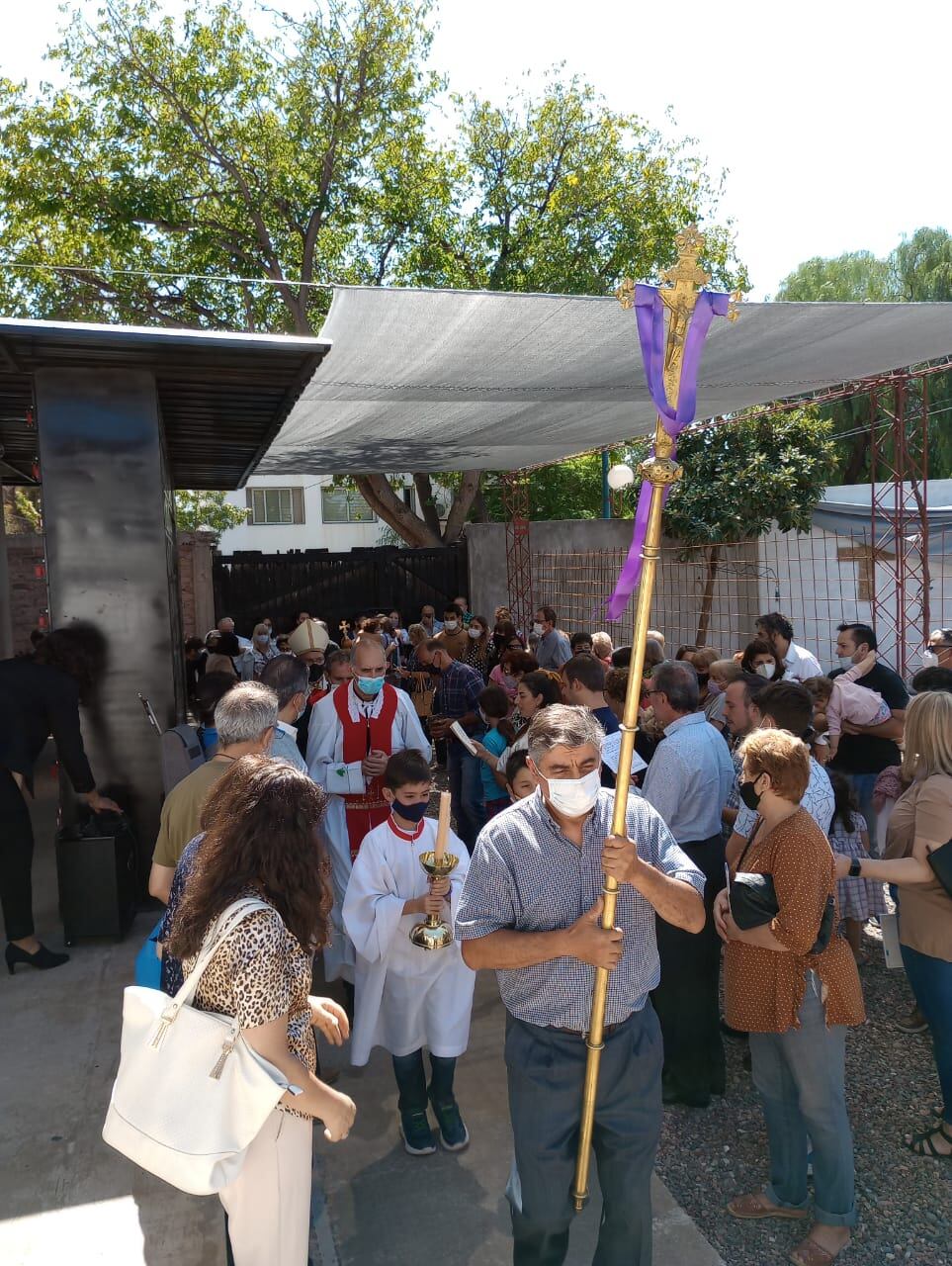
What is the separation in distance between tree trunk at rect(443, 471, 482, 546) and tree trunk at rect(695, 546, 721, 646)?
6.31 metres

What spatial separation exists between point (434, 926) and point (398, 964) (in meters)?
0.28

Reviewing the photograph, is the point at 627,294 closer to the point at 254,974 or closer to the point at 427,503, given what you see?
the point at 254,974

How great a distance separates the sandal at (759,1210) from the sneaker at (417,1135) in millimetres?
1059

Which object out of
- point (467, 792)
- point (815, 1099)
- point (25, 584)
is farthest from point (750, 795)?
point (25, 584)

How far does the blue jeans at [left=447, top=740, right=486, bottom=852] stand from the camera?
6.21 meters

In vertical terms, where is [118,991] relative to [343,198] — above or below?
below

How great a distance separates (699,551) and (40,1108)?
13.1 metres

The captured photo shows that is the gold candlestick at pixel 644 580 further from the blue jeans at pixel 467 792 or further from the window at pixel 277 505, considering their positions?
the window at pixel 277 505

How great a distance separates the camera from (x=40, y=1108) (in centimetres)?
388

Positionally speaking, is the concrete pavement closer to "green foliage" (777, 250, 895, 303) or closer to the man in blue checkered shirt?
the man in blue checkered shirt

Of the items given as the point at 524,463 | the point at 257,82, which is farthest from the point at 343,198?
the point at 524,463

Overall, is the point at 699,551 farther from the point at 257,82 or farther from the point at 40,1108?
the point at 40,1108

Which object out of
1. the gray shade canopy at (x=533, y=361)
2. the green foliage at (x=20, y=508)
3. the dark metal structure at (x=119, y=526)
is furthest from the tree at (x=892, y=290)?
the dark metal structure at (x=119, y=526)

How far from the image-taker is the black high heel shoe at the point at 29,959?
5180 mm
